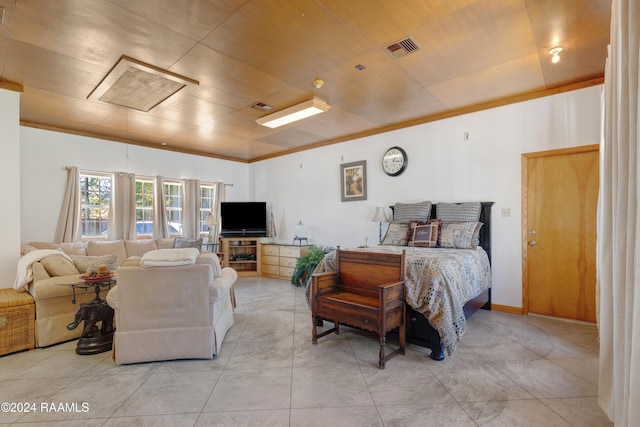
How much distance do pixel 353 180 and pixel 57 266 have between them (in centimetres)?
435

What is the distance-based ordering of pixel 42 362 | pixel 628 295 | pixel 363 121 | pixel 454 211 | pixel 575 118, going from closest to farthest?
1. pixel 628 295
2. pixel 42 362
3. pixel 575 118
4. pixel 454 211
5. pixel 363 121

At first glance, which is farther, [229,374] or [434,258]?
[434,258]

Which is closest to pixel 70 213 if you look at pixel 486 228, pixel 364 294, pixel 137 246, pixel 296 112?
pixel 137 246

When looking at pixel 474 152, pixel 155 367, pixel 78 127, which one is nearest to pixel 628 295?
pixel 155 367

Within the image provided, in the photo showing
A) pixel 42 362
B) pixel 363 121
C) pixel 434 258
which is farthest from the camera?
pixel 363 121

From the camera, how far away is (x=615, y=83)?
1.55m

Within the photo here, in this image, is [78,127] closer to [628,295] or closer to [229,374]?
[229,374]

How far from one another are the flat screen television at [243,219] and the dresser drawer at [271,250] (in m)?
0.41

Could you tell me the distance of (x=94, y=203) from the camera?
18.0ft

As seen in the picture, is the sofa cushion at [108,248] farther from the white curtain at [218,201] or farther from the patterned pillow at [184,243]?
the white curtain at [218,201]

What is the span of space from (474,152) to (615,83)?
111 inches

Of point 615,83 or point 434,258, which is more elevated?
point 615,83

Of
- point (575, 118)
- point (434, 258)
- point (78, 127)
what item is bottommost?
point (434, 258)

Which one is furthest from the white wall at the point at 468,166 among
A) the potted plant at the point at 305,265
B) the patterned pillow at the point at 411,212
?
the potted plant at the point at 305,265
